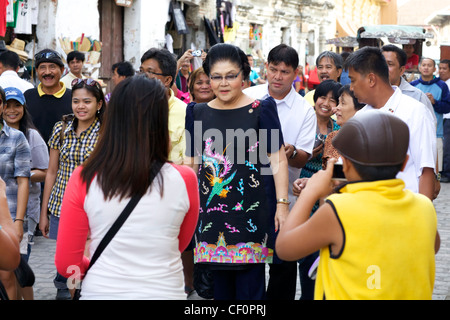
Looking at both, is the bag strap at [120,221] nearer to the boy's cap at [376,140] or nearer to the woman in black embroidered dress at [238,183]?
the boy's cap at [376,140]

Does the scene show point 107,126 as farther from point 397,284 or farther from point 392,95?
point 392,95

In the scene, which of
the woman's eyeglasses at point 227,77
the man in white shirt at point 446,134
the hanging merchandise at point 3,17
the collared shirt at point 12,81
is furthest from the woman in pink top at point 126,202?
the man in white shirt at point 446,134

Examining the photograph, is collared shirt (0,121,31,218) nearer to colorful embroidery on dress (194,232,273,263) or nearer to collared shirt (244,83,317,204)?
colorful embroidery on dress (194,232,273,263)

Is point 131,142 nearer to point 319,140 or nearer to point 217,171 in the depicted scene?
point 217,171

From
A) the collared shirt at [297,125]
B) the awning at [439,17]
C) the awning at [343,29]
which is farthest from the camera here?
the awning at [439,17]

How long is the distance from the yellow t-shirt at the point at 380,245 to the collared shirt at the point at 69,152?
10.0 ft

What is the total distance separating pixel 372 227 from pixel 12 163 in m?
3.11

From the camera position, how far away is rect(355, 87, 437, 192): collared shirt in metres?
4.13

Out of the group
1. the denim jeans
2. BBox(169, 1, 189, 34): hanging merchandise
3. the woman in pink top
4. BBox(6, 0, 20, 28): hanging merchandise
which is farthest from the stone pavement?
BBox(169, 1, 189, 34): hanging merchandise

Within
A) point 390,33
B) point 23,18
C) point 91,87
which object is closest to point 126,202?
point 91,87

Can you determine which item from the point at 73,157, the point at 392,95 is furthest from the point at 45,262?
the point at 392,95

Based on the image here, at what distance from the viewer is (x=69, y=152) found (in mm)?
5457

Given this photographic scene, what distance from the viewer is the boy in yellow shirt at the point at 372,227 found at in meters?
2.77

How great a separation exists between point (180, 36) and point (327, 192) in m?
15.8
